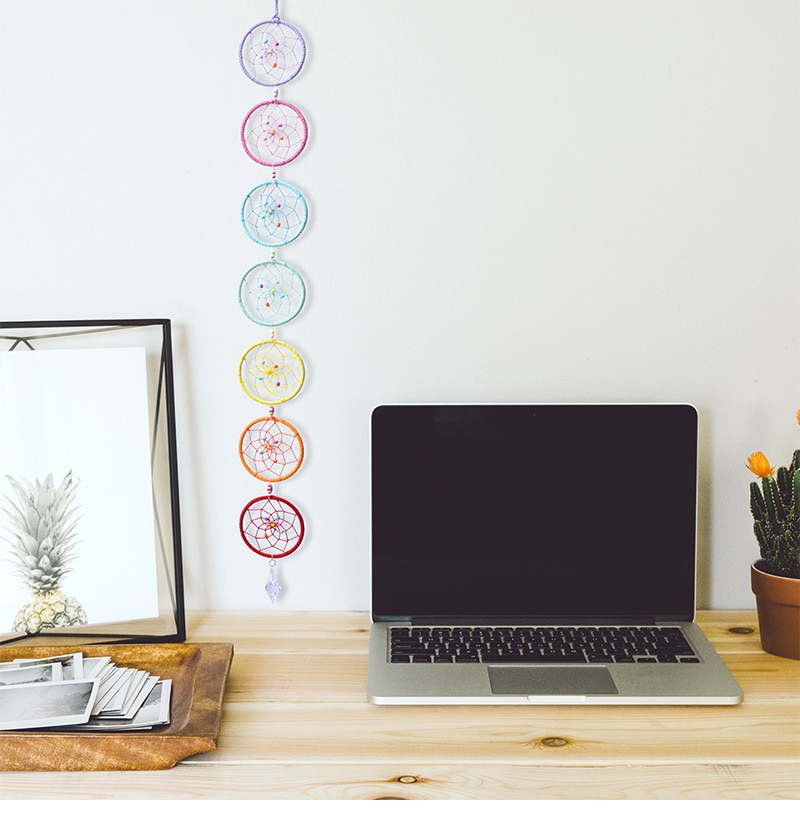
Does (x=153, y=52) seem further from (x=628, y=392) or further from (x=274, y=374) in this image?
(x=628, y=392)

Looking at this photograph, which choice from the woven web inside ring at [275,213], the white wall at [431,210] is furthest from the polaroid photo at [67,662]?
the woven web inside ring at [275,213]

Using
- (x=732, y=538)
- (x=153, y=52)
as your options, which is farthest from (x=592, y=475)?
(x=153, y=52)

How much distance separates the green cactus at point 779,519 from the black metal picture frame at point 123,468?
82cm

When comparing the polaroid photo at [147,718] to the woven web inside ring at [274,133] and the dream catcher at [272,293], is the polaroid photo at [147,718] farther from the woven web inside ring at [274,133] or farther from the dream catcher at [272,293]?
the woven web inside ring at [274,133]

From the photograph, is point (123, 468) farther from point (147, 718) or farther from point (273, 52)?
point (273, 52)

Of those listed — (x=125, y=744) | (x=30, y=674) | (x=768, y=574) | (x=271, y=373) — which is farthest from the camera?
(x=271, y=373)

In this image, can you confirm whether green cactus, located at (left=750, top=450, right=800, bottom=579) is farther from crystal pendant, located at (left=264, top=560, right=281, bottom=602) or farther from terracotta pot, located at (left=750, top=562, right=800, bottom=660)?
crystal pendant, located at (left=264, top=560, right=281, bottom=602)

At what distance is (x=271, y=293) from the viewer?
1.22 meters

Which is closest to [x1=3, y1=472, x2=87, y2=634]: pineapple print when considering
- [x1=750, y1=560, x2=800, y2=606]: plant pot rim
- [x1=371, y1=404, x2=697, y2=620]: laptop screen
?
[x1=371, y1=404, x2=697, y2=620]: laptop screen

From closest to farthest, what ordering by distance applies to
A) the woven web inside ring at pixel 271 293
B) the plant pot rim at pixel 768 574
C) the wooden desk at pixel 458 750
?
the wooden desk at pixel 458 750
the plant pot rim at pixel 768 574
the woven web inside ring at pixel 271 293

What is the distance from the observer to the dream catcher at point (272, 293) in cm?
117

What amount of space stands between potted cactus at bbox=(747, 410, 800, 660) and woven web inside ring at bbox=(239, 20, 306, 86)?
32.8 inches

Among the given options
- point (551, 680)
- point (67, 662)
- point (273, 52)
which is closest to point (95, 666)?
point (67, 662)

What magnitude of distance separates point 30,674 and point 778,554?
0.98m
